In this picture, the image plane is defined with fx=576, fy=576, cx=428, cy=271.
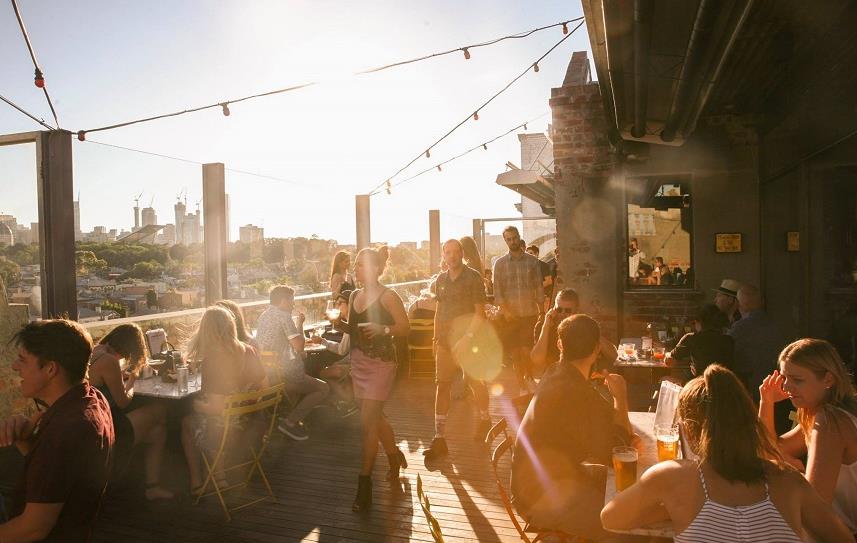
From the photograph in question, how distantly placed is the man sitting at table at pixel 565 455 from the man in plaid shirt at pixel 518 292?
3.60 metres

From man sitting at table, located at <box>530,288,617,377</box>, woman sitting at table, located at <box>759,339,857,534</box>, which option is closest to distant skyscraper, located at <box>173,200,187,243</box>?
man sitting at table, located at <box>530,288,617,377</box>

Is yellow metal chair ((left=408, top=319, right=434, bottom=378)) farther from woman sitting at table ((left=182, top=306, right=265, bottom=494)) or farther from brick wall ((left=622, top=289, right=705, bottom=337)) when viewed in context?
woman sitting at table ((left=182, top=306, right=265, bottom=494))

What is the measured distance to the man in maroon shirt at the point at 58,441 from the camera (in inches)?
74.3

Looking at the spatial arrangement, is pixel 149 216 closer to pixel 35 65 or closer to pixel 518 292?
pixel 35 65

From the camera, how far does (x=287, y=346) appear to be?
5.23 meters

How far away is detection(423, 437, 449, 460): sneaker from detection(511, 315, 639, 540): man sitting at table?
2.20 m

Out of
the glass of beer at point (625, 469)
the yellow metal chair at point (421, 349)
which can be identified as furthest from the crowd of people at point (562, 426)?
the yellow metal chair at point (421, 349)

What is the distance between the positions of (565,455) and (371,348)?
1.71 m

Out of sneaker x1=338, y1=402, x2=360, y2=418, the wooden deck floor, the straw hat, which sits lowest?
the wooden deck floor

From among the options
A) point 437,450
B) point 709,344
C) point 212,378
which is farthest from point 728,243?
point 212,378

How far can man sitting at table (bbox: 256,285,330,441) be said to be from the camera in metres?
5.20

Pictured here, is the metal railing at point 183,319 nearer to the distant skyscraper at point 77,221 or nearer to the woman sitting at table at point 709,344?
the distant skyscraper at point 77,221

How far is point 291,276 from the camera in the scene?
888 cm

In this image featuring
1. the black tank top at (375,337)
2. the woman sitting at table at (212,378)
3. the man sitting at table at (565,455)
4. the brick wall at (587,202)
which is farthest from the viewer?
the brick wall at (587,202)
